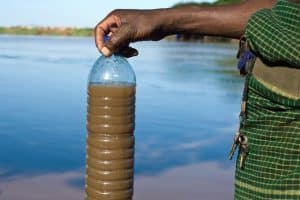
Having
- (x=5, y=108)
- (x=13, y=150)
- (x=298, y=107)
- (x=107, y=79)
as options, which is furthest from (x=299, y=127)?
(x=5, y=108)

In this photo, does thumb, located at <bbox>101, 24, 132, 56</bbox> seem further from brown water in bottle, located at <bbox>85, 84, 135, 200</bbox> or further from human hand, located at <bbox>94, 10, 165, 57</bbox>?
brown water in bottle, located at <bbox>85, 84, 135, 200</bbox>

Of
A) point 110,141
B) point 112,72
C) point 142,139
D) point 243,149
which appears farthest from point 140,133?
point 243,149

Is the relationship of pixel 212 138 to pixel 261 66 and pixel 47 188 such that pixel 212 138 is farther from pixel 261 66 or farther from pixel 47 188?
pixel 261 66

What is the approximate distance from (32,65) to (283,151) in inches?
832

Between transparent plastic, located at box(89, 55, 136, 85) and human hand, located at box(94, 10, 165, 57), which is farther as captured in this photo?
transparent plastic, located at box(89, 55, 136, 85)

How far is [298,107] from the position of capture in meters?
2.22

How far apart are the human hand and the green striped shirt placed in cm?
35

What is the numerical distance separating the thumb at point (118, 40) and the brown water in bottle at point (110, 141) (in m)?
0.28

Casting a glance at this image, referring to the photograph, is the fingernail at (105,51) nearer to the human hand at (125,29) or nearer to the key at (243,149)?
the human hand at (125,29)

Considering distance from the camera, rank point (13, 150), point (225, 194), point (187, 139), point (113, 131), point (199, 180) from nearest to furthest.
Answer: point (113, 131) → point (225, 194) → point (199, 180) → point (13, 150) → point (187, 139)

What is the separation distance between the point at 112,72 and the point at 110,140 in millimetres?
376

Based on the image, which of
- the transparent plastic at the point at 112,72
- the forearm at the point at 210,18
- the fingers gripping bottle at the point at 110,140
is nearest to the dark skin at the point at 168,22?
the forearm at the point at 210,18

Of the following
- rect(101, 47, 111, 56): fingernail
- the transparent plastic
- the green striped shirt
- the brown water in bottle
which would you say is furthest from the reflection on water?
the green striped shirt

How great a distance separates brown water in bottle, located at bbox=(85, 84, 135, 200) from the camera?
108 inches
